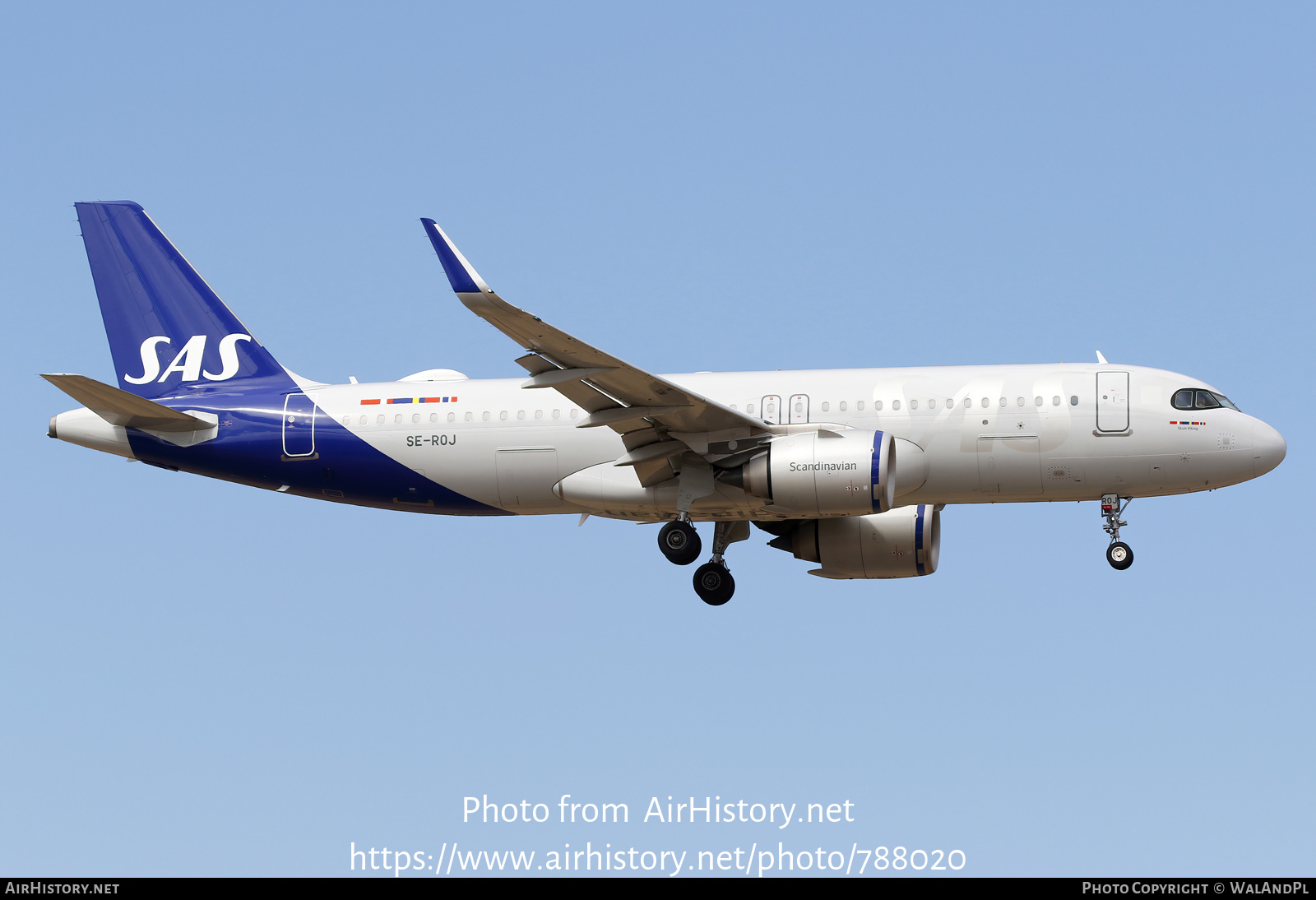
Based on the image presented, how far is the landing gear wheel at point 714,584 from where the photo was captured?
38312 millimetres

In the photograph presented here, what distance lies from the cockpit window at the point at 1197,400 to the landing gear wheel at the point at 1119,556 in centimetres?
316

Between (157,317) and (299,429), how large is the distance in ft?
19.0

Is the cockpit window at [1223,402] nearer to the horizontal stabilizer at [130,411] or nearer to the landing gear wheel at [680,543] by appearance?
the landing gear wheel at [680,543]

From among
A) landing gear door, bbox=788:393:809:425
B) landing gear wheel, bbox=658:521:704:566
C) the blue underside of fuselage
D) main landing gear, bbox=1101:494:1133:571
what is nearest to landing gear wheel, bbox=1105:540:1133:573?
main landing gear, bbox=1101:494:1133:571

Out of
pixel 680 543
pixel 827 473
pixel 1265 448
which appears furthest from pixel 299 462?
pixel 1265 448

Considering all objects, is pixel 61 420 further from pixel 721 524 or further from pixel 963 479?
pixel 963 479

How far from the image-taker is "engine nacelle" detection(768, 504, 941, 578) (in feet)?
132

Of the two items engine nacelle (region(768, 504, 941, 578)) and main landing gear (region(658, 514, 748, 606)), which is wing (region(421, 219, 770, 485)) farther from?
engine nacelle (region(768, 504, 941, 578))

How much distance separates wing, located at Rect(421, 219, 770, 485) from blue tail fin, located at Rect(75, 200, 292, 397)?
374 inches

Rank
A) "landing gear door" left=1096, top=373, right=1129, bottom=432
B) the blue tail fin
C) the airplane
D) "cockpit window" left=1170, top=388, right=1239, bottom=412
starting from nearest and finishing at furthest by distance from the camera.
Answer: the airplane → "landing gear door" left=1096, top=373, right=1129, bottom=432 → "cockpit window" left=1170, top=388, right=1239, bottom=412 → the blue tail fin

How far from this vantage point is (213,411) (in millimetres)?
39500

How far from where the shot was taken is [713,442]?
117ft

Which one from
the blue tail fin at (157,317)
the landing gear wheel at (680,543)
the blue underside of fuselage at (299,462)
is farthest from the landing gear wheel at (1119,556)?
the blue tail fin at (157,317)

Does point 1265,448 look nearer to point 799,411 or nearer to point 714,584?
point 799,411
